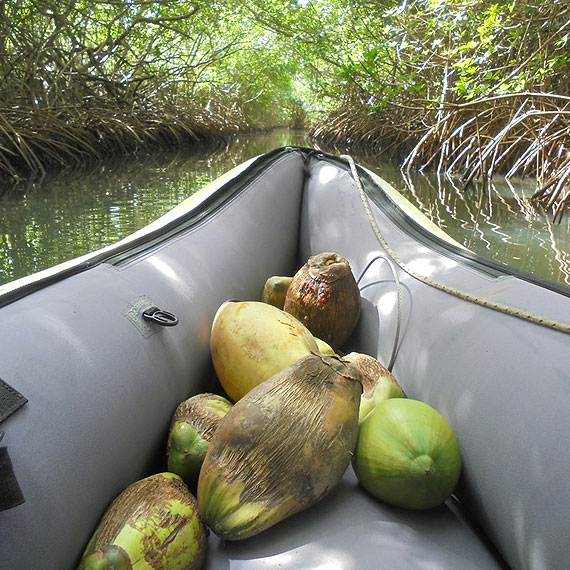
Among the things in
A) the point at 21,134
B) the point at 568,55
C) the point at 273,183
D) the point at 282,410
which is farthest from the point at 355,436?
the point at 21,134

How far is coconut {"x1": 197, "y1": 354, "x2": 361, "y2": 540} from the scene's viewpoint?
756 millimetres

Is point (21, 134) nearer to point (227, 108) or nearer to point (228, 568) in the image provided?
point (228, 568)

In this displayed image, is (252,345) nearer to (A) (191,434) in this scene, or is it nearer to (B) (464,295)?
(A) (191,434)

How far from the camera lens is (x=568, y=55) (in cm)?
422

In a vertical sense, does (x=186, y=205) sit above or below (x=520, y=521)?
above

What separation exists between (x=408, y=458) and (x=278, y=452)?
0.19 metres

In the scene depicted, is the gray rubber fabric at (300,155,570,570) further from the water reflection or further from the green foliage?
the green foliage

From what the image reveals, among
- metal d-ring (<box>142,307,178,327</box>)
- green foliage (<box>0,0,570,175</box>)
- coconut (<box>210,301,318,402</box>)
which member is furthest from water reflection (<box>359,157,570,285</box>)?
metal d-ring (<box>142,307,178,327</box>)

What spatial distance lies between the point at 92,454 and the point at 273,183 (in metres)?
1.25

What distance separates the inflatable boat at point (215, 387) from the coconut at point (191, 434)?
0.03 m

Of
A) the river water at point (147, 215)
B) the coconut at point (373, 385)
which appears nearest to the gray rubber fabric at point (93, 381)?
the coconut at point (373, 385)

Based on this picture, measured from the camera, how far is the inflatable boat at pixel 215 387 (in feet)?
2.22

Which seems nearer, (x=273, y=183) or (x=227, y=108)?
(x=273, y=183)

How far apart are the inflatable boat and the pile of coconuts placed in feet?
0.12
